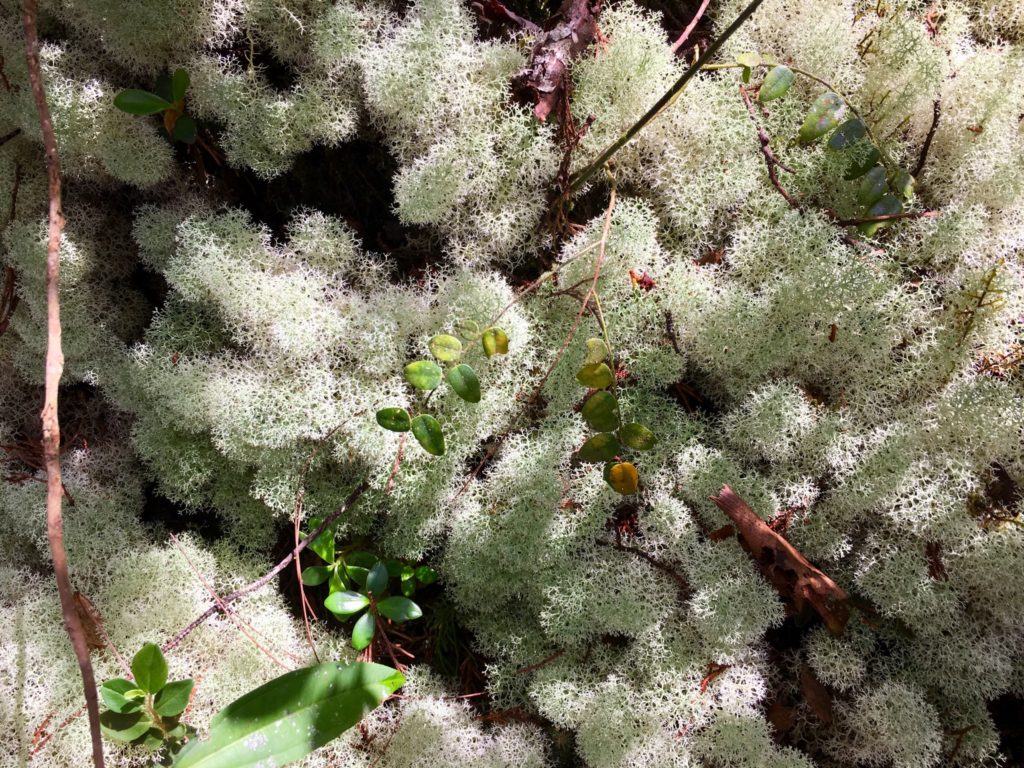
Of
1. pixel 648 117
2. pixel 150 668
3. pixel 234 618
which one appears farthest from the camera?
pixel 234 618

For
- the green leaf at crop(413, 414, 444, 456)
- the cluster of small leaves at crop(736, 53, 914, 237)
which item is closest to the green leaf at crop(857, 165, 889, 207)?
the cluster of small leaves at crop(736, 53, 914, 237)

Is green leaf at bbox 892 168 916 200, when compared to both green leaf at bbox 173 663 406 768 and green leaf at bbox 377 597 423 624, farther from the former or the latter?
green leaf at bbox 173 663 406 768

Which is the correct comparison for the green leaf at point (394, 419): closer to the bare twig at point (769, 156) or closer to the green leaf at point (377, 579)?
the green leaf at point (377, 579)

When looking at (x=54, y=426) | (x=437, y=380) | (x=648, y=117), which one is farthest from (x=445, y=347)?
(x=54, y=426)

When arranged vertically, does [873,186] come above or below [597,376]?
above

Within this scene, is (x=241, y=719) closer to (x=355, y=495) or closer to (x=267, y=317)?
(x=355, y=495)

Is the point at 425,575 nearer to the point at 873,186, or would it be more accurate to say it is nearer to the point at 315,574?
the point at 315,574
